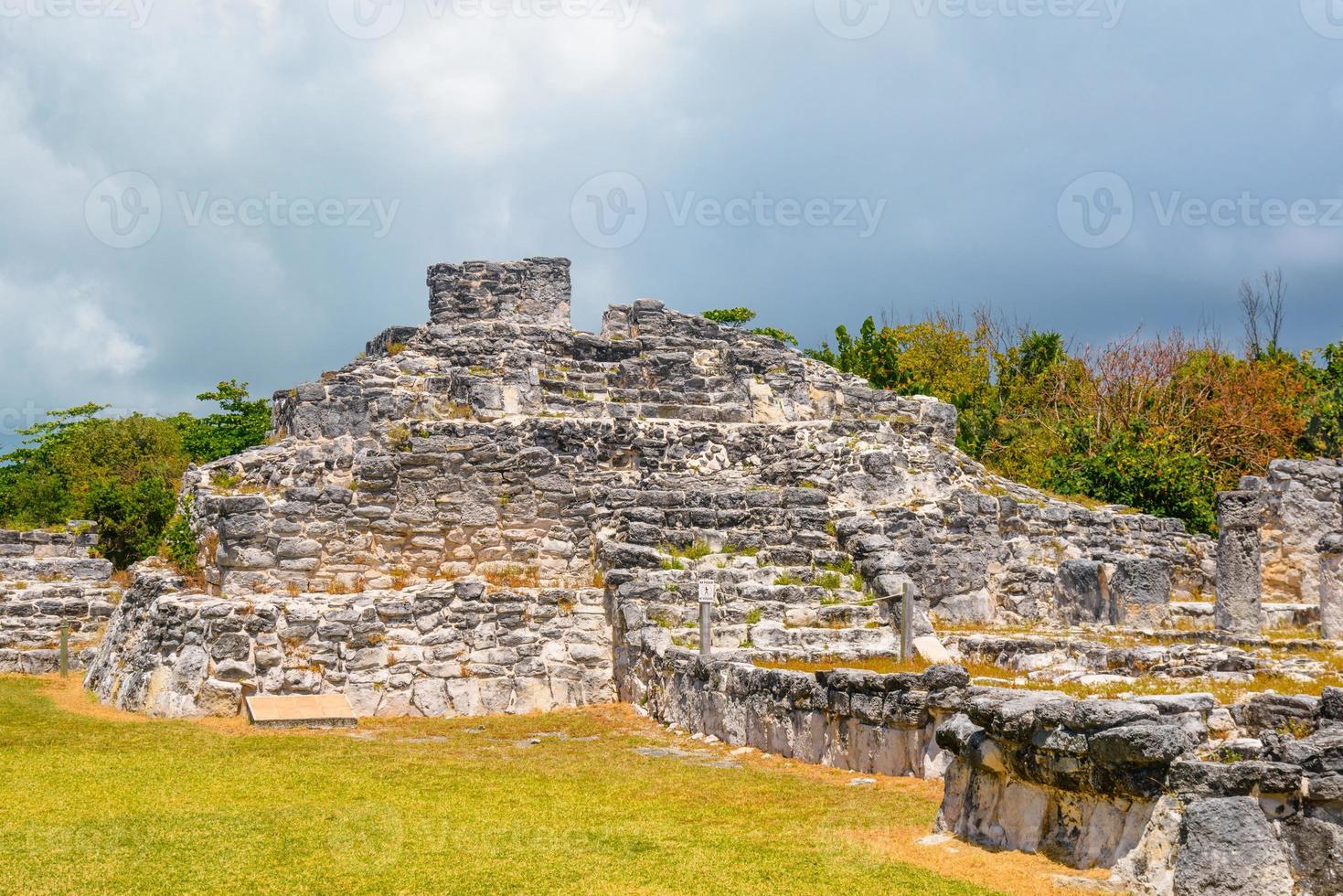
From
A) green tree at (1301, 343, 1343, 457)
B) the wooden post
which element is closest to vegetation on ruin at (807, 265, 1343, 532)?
green tree at (1301, 343, 1343, 457)

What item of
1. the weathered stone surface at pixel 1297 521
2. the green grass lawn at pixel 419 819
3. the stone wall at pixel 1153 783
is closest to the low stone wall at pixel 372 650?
the green grass lawn at pixel 419 819

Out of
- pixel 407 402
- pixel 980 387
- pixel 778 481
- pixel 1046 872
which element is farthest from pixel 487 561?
pixel 980 387

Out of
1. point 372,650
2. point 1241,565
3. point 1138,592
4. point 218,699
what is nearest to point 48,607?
point 218,699

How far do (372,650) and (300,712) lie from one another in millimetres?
1321

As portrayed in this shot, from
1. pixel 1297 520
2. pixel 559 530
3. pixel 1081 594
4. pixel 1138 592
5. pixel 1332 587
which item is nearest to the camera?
pixel 1332 587

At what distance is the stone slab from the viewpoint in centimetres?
1218

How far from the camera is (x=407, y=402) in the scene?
58.5ft

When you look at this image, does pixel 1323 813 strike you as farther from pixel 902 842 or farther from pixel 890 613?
pixel 890 613

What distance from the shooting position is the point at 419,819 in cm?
768

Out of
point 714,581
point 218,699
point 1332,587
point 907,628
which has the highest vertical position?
point 1332,587

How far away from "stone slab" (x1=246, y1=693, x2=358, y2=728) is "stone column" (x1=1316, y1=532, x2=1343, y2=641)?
10.1 meters

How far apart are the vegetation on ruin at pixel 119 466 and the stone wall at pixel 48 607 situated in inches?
172

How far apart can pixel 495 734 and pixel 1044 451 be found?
22825mm

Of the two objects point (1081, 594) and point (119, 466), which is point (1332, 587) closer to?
point (1081, 594)
